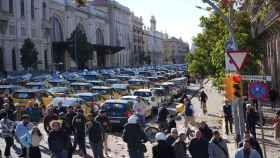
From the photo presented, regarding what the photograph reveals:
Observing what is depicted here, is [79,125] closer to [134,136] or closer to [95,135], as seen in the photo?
[95,135]

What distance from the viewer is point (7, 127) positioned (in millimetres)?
15211

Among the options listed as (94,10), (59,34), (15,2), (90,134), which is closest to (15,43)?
(15,2)

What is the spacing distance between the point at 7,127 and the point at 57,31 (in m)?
83.3

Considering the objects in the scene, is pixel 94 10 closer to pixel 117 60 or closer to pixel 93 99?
pixel 117 60

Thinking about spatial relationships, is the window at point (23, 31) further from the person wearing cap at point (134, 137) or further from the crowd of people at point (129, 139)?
the person wearing cap at point (134, 137)

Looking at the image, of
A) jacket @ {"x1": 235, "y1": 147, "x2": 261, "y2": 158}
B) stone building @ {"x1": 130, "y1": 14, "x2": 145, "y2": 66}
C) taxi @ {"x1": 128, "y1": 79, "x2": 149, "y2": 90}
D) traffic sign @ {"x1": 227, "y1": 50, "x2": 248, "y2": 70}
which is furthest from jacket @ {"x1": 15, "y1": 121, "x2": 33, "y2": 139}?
stone building @ {"x1": 130, "y1": 14, "x2": 145, "y2": 66}

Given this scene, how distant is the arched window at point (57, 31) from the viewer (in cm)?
9526

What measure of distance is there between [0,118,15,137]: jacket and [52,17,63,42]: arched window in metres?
79.9

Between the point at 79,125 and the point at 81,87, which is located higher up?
the point at 81,87

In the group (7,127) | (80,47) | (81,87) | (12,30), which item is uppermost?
(12,30)

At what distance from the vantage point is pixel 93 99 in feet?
96.1

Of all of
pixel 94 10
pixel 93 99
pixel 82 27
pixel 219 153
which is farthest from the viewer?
pixel 94 10

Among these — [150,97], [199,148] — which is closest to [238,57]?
[199,148]

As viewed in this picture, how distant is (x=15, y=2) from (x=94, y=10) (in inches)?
1755
